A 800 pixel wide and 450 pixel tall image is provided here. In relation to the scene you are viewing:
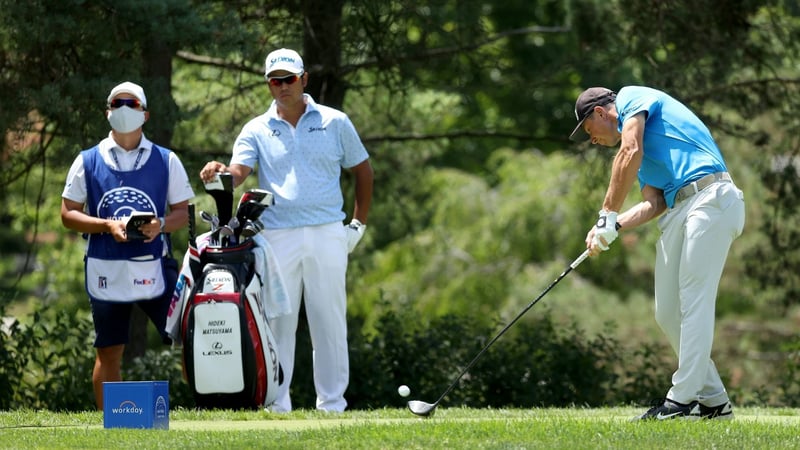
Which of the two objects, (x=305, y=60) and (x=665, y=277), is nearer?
(x=665, y=277)

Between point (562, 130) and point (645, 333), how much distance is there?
698cm

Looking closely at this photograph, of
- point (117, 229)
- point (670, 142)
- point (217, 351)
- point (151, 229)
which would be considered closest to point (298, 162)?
point (151, 229)

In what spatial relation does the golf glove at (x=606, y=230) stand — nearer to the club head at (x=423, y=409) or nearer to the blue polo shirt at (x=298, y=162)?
the club head at (x=423, y=409)

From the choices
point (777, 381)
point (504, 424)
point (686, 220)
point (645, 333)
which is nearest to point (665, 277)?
point (686, 220)

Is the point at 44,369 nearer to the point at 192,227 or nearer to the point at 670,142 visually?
the point at 192,227

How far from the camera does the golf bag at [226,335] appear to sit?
7.82m

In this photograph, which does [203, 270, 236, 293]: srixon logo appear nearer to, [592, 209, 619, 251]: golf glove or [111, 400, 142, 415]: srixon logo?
[111, 400, 142, 415]: srixon logo

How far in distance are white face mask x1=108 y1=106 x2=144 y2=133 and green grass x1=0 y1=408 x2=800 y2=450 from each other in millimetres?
1858

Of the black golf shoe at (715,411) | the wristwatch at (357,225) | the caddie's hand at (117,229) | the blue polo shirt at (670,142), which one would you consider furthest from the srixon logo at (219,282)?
the black golf shoe at (715,411)

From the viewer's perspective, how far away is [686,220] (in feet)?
22.8

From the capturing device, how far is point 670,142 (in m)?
7.05

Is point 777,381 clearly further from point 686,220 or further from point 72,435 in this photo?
point 72,435

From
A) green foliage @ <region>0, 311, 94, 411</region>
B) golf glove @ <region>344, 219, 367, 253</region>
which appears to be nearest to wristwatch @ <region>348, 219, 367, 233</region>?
golf glove @ <region>344, 219, 367, 253</region>

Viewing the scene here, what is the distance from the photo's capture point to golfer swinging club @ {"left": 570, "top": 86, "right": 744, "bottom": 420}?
271 inches
